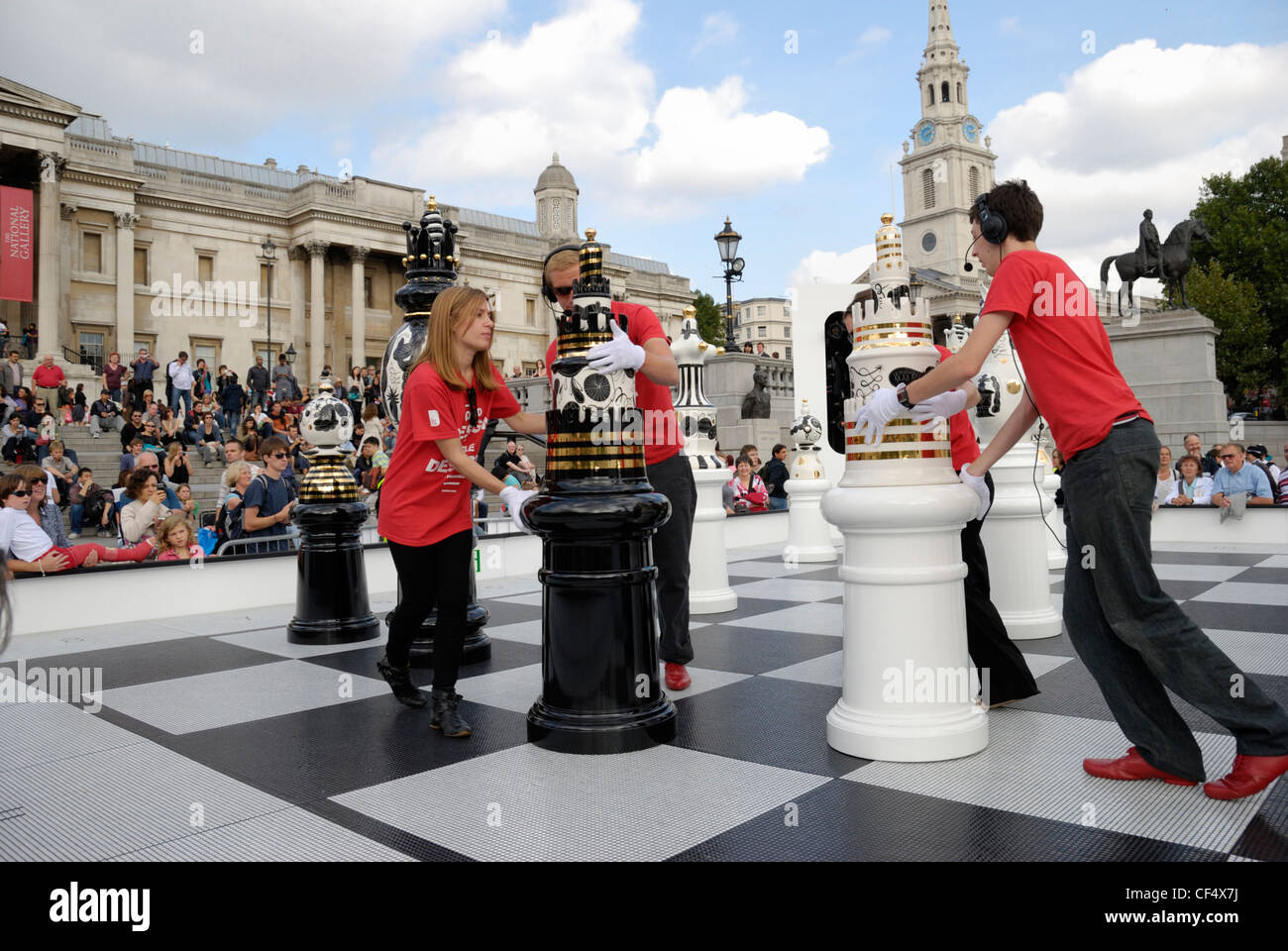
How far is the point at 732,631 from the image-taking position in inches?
238

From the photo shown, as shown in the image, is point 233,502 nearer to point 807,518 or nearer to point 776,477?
point 807,518

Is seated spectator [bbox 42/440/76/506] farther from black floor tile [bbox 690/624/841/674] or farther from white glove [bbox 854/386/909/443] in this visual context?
white glove [bbox 854/386/909/443]

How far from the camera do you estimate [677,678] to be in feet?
14.9

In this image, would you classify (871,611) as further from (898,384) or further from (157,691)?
(157,691)

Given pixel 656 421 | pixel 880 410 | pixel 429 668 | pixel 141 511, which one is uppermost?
pixel 656 421

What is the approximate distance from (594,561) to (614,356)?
2.57ft

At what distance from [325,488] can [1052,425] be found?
14.9 feet

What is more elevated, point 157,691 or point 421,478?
point 421,478

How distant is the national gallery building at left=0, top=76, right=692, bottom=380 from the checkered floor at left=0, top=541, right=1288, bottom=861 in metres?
36.2

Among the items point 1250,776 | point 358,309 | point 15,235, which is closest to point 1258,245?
point 358,309

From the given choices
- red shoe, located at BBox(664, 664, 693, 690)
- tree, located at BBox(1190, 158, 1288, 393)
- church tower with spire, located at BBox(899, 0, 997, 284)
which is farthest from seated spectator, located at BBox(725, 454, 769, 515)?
church tower with spire, located at BBox(899, 0, 997, 284)

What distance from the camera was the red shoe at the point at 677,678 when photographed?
451 cm

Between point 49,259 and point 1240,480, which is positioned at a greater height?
point 49,259
